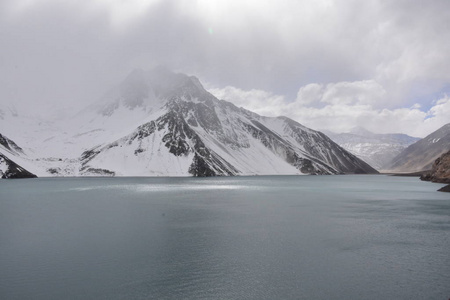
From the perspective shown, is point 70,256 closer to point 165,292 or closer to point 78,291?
point 78,291

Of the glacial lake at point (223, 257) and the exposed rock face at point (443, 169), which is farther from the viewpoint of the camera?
the exposed rock face at point (443, 169)

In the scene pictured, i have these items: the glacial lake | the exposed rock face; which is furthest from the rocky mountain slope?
the glacial lake

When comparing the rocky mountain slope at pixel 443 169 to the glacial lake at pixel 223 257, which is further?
the rocky mountain slope at pixel 443 169

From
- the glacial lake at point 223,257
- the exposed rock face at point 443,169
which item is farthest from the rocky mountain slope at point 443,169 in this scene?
the glacial lake at point 223,257

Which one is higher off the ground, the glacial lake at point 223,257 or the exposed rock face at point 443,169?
the exposed rock face at point 443,169

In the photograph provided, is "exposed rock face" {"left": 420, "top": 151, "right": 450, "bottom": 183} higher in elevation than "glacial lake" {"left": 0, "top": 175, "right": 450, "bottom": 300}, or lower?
higher

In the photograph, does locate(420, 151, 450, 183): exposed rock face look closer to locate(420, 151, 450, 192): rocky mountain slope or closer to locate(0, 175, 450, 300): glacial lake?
locate(420, 151, 450, 192): rocky mountain slope

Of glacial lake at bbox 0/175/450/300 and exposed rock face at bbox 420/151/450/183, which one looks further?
exposed rock face at bbox 420/151/450/183

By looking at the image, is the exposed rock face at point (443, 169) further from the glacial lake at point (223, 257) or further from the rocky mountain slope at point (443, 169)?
the glacial lake at point (223, 257)

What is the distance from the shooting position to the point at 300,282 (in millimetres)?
28078

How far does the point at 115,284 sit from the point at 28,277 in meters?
8.40

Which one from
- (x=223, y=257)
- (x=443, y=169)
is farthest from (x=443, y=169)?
(x=223, y=257)

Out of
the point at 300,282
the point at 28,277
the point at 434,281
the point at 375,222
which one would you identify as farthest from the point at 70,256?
the point at 375,222

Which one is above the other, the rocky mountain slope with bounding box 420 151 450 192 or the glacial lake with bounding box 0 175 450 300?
the rocky mountain slope with bounding box 420 151 450 192
